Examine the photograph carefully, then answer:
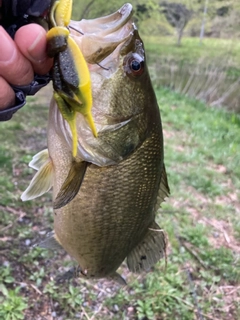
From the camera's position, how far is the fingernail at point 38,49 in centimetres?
100

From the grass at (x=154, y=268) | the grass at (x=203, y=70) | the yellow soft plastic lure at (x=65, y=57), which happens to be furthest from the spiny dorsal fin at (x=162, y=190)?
the grass at (x=203, y=70)

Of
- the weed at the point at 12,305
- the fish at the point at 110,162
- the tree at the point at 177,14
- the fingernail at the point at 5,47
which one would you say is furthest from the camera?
the tree at the point at 177,14

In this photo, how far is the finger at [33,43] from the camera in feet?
3.26

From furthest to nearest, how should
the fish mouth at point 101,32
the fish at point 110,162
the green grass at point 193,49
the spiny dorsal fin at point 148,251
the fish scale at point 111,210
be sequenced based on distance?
the green grass at point 193,49 < the spiny dorsal fin at point 148,251 < the fish scale at point 111,210 < the fish at point 110,162 < the fish mouth at point 101,32

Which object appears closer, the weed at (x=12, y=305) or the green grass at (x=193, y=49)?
the weed at (x=12, y=305)

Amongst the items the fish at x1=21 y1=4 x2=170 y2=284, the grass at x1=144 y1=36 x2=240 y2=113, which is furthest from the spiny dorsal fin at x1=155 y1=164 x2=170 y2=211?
the grass at x1=144 y1=36 x2=240 y2=113

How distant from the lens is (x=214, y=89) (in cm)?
1073

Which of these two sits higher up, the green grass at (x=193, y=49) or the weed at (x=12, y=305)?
the weed at (x=12, y=305)

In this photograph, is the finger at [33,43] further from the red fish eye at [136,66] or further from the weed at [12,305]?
the weed at [12,305]

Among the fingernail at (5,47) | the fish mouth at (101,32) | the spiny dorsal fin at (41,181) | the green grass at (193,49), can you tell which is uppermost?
the fingernail at (5,47)

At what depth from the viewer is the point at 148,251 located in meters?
1.84

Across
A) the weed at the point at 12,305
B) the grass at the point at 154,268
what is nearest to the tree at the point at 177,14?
the grass at the point at 154,268

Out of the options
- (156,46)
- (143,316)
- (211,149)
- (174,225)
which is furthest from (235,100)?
(143,316)

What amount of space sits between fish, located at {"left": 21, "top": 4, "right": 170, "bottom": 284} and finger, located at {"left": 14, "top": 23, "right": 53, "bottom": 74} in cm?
16
